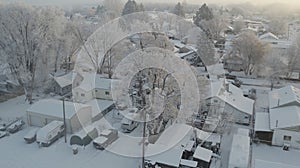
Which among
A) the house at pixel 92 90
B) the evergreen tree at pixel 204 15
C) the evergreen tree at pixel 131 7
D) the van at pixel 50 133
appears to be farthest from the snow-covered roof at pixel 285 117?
the evergreen tree at pixel 131 7

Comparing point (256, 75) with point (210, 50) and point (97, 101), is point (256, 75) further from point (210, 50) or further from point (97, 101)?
point (97, 101)

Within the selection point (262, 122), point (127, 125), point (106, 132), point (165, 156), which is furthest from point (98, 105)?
point (262, 122)

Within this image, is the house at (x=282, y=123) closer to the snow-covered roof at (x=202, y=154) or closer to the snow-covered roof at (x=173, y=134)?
the snow-covered roof at (x=202, y=154)

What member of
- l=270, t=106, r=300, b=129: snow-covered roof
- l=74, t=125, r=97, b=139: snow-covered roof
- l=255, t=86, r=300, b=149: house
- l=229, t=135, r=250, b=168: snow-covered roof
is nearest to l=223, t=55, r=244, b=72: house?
l=255, t=86, r=300, b=149: house

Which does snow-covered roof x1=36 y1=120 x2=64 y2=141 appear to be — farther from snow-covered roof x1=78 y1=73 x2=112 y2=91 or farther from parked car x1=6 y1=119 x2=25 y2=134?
snow-covered roof x1=78 y1=73 x2=112 y2=91

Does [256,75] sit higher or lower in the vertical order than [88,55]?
lower

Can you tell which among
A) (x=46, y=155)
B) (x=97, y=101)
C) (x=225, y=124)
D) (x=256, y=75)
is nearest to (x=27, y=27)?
(x=97, y=101)

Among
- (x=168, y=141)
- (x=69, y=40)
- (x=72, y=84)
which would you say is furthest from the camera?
(x=69, y=40)
